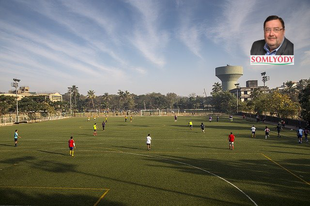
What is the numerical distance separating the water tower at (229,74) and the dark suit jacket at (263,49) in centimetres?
14487

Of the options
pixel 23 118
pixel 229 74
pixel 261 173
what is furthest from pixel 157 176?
pixel 229 74

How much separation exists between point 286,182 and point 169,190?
6702 millimetres

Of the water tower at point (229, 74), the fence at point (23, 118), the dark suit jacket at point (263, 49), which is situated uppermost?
the water tower at point (229, 74)

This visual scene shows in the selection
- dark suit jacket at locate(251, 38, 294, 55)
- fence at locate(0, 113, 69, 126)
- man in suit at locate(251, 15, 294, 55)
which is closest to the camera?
man in suit at locate(251, 15, 294, 55)

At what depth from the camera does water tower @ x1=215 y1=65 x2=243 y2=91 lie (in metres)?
165

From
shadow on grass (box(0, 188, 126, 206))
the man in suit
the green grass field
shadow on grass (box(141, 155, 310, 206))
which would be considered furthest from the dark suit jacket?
shadow on grass (box(0, 188, 126, 206))

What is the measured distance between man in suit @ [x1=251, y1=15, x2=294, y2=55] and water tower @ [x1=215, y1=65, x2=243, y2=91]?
5683 inches

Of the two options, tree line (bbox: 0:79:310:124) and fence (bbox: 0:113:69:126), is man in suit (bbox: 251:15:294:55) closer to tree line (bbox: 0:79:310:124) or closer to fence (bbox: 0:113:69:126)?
tree line (bbox: 0:79:310:124)

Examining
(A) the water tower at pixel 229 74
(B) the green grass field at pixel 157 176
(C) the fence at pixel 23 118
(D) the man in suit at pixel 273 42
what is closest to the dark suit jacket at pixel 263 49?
(D) the man in suit at pixel 273 42

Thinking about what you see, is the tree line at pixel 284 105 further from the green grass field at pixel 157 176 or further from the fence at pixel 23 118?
the fence at pixel 23 118

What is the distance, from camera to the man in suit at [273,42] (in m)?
22.7

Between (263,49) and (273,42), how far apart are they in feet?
5.74

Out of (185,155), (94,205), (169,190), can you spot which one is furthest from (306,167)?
(94,205)

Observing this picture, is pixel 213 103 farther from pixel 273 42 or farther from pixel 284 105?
pixel 273 42
